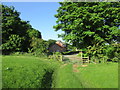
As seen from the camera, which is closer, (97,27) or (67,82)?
(67,82)

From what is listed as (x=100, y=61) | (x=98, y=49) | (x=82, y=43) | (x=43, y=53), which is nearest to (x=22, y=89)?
(x=100, y=61)

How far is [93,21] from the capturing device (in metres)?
19.3

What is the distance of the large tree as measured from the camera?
18.4m

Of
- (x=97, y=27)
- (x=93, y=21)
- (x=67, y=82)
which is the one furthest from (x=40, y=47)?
(x=67, y=82)

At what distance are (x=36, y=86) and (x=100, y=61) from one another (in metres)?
13.3

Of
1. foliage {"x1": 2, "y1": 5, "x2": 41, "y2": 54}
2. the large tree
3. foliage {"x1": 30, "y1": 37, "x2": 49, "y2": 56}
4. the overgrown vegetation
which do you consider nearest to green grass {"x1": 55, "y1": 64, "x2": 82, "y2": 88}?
the overgrown vegetation

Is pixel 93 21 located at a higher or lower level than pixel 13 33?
higher

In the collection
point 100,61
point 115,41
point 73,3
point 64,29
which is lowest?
point 100,61

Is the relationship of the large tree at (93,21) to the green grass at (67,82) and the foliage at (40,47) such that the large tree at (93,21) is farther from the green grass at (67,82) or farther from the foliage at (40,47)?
the green grass at (67,82)

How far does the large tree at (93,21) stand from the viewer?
723 inches

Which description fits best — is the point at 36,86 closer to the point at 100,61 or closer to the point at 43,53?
the point at 100,61

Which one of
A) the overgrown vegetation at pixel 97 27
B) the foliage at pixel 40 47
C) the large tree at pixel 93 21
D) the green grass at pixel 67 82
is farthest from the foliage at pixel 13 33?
the green grass at pixel 67 82

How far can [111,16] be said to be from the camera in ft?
63.0

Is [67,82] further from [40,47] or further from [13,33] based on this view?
[13,33]
